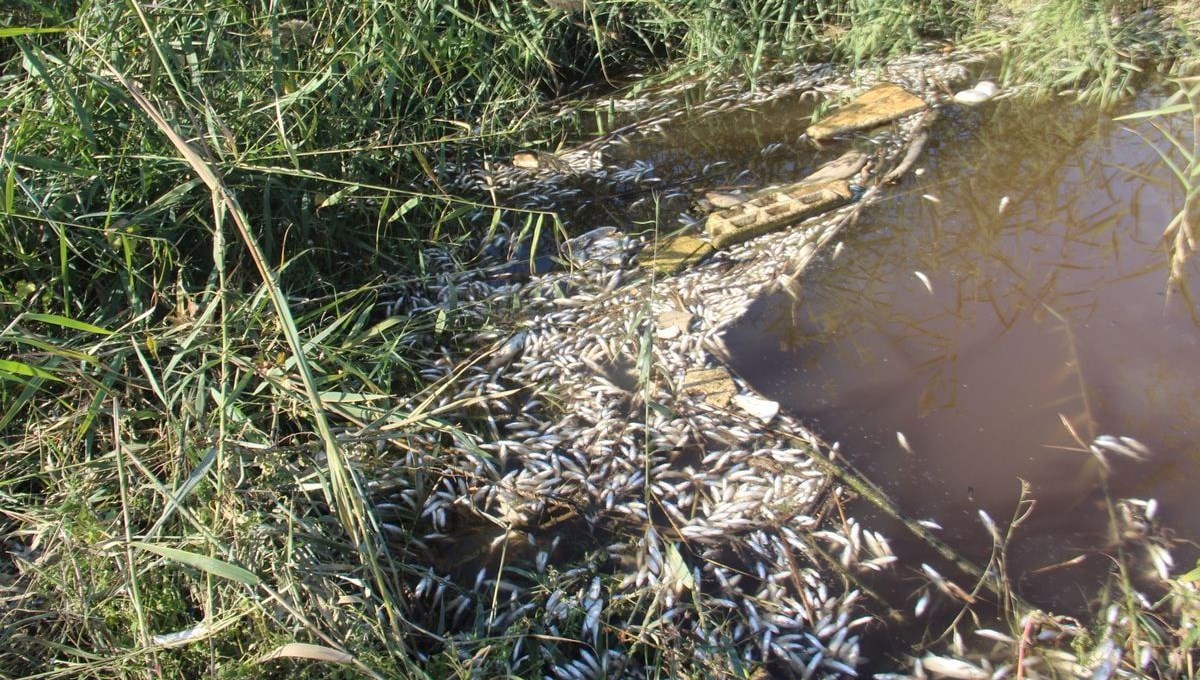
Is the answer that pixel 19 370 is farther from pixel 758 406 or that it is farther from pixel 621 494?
pixel 758 406

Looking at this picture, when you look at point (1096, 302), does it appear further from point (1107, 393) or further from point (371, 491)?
point (371, 491)

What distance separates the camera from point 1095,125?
4.03m

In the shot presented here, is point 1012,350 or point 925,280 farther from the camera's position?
point 925,280

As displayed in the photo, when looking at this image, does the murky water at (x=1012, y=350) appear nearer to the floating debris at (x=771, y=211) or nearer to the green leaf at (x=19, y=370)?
the floating debris at (x=771, y=211)

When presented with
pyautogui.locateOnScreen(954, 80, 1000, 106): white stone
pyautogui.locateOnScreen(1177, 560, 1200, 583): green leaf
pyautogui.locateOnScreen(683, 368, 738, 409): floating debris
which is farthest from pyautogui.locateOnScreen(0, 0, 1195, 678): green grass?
pyautogui.locateOnScreen(1177, 560, 1200, 583): green leaf

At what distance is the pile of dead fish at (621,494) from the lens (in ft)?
6.99

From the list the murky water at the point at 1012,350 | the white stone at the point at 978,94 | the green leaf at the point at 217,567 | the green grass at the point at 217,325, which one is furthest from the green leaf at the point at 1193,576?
the white stone at the point at 978,94

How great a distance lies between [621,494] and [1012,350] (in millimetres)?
1259

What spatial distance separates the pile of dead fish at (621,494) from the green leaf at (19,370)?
860 millimetres

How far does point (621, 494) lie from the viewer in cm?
254

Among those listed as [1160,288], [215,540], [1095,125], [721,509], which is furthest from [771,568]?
[1095,125]

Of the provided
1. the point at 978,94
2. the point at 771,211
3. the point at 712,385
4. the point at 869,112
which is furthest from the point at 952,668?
the point at 978,94

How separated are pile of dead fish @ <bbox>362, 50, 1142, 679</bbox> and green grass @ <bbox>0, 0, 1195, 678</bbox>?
80 mm

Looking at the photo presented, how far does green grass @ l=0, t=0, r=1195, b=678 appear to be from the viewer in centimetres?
203
